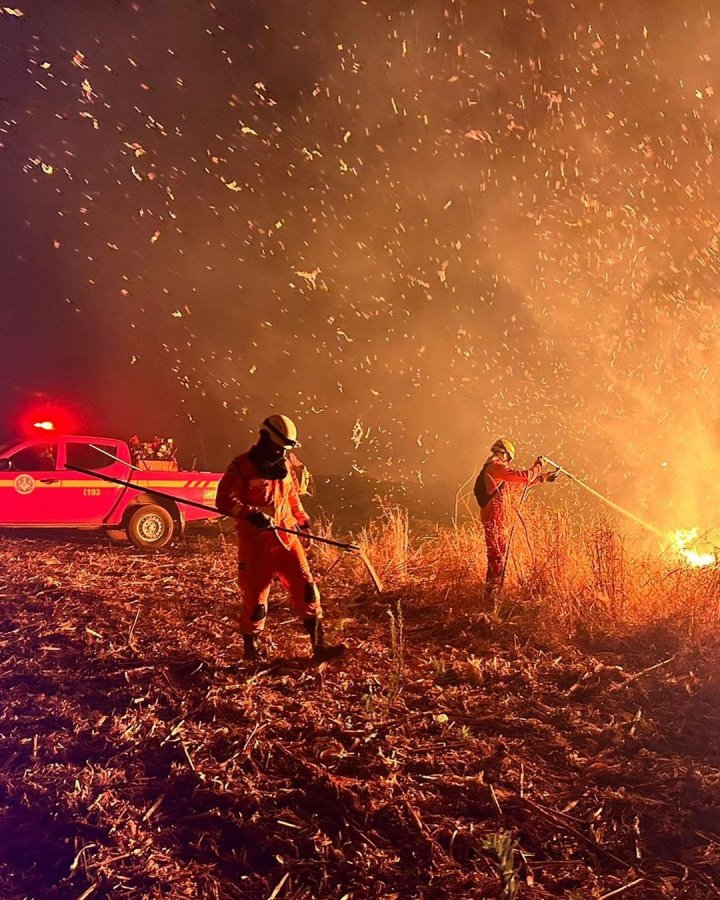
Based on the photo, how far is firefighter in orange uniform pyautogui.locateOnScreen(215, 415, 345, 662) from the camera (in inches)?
178

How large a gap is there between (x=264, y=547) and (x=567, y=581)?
304 centimetres

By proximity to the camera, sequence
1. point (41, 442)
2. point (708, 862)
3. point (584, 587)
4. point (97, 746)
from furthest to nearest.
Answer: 1. point (41, 442)
2. point (584, 587)
3. point (97, 746)
4. point (708, 862)

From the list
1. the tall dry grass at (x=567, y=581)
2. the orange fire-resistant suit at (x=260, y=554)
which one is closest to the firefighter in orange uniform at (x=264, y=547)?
the orange fire-resistant suit at (x=260, y=554)

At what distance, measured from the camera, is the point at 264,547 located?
14.9 feet

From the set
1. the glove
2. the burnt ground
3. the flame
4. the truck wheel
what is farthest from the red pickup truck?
the flame

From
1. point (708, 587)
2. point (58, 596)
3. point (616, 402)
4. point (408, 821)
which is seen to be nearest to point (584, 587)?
point (708, 587)

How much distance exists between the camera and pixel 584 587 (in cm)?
569

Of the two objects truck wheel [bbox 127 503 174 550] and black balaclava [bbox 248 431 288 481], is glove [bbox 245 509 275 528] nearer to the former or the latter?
black balaclava [bbox 248 431 288 481]

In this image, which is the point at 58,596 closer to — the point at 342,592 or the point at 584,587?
the point at 342,592

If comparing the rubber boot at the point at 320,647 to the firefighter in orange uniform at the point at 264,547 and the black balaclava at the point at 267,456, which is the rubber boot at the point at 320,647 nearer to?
the firefighter in orange uniform at the point at 264,547

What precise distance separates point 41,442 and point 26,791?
25.7ft

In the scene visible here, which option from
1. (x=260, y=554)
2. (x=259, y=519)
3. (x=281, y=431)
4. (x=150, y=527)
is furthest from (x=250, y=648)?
(x=150, y=527)

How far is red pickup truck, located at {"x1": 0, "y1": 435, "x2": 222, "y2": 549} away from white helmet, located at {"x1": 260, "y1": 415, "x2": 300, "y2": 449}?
5390mm

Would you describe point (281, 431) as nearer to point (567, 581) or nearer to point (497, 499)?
point (497, 499)
